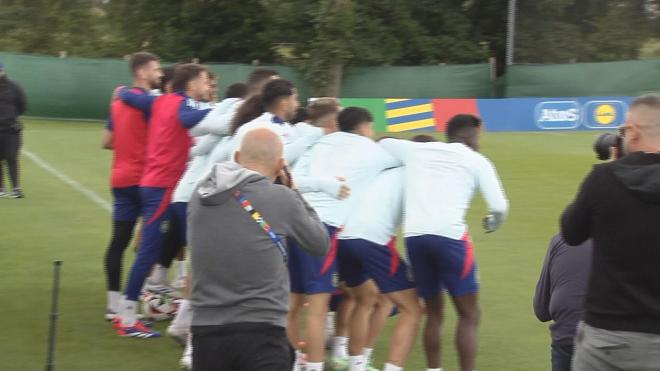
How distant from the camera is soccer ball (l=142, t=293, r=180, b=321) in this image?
8.88 meters

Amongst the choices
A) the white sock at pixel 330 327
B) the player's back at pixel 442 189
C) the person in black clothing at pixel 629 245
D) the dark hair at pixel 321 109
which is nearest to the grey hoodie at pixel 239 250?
the person in black clothing at pixel 629 245

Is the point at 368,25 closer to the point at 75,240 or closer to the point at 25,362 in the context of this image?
the point at 75,240

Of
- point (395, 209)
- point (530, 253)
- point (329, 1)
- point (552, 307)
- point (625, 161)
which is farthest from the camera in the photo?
point (329, 1)

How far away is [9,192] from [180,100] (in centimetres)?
876

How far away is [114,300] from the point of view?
28.7ft

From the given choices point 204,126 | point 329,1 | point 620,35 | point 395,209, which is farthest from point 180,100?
point 620,35

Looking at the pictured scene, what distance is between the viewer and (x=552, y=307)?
211 inches

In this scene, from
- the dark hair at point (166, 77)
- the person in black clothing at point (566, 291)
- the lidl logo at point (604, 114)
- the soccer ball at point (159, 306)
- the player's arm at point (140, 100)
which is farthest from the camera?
the lidl logo at point (604, 114)

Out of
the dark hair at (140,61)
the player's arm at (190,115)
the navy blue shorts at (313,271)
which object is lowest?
the navy blue shorts at (313,271)

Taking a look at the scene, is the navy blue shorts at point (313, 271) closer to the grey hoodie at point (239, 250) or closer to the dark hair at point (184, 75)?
the dark hair at point (184, 75)

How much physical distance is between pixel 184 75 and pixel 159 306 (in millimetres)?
1997

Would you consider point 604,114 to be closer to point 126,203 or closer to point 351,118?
point 126,203

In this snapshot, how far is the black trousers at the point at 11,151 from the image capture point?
15.2 metres

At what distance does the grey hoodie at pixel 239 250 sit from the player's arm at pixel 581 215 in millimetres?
1157
